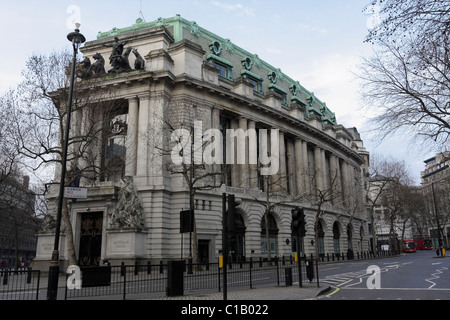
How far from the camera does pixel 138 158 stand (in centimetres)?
3291

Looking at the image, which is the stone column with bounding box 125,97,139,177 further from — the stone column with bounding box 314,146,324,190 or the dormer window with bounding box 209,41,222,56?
the stone column with bounding box 314,146,324,190

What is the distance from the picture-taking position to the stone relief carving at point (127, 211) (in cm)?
2955

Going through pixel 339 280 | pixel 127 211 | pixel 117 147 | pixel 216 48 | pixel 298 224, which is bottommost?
pixel 339 280

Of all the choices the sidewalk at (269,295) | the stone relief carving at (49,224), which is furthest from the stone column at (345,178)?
the sidewalk at (269,295)

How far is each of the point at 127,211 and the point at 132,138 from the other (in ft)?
24.5

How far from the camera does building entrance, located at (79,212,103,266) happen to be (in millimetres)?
31609

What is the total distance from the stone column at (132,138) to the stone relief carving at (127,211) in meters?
2.41

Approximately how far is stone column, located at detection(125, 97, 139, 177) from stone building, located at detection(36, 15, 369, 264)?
94mm

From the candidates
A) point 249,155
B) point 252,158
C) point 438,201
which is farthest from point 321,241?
point 438,201

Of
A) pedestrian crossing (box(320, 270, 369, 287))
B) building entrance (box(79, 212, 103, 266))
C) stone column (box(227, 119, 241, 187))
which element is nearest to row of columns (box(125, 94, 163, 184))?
building entrance (box(79, 212, 103, 266))

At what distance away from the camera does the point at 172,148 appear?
3256 cm

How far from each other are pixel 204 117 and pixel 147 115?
5686 millimetres

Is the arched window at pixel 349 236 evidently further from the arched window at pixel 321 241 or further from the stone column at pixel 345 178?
the arched window at pixel 321 241

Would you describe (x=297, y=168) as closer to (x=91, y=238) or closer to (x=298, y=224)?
(x=91, y=238)
